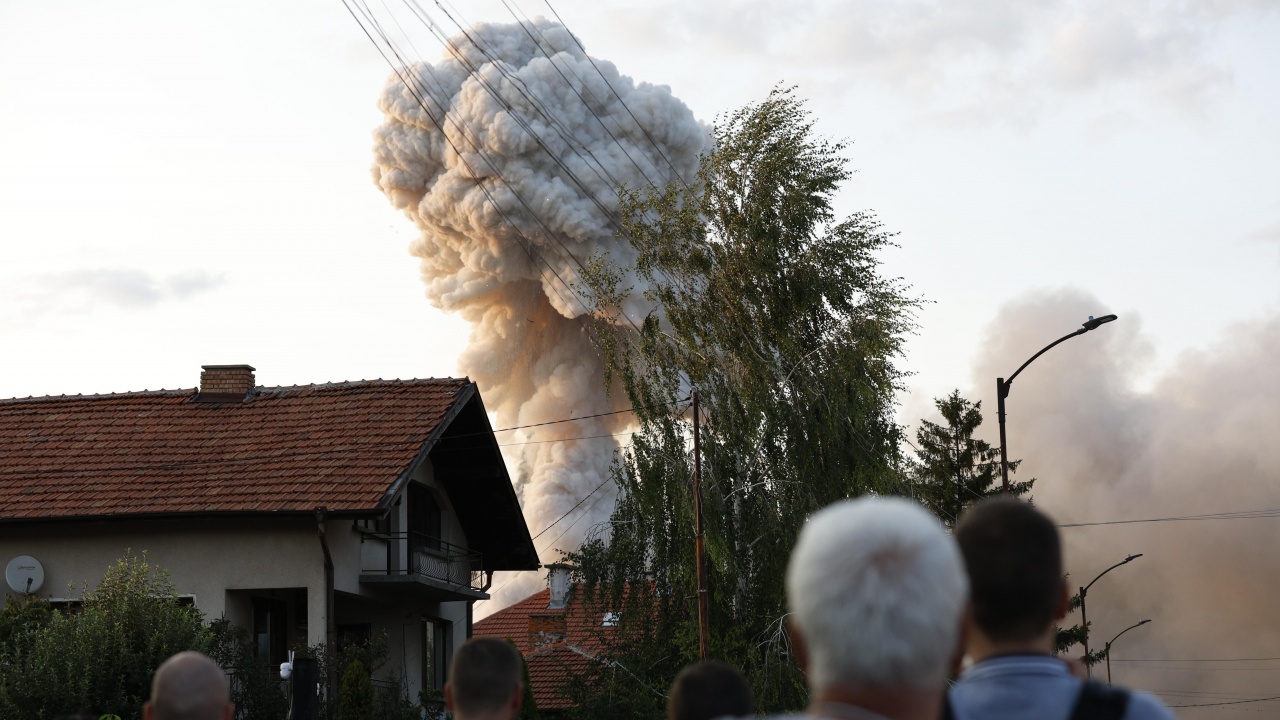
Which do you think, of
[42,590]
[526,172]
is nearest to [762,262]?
[42,590]

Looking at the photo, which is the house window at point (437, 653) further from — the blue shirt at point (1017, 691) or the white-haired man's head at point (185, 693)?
the blue shirt at point (1017, 691)

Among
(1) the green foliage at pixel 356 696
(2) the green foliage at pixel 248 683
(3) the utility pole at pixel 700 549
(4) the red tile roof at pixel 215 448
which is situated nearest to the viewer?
(2) the green foliage at pixel 248 683

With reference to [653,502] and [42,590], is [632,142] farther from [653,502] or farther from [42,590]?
[42,590]

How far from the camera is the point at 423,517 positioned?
30.5 metres

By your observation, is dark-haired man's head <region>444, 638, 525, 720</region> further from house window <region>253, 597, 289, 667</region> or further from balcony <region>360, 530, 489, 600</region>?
balcony <region>360, 530, 489, 600</region>

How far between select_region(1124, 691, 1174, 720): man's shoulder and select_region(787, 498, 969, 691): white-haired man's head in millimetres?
688

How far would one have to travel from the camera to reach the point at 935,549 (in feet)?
8.66

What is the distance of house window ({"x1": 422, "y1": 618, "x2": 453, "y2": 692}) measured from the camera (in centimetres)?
3177

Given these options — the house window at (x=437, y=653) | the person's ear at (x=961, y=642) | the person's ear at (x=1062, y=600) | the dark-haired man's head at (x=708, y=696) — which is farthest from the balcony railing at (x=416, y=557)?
the person's ear at (x=961, y=642)

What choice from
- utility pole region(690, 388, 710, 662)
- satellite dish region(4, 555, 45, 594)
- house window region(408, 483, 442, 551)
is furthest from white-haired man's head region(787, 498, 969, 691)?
house window region(408, 483, 442, 551)

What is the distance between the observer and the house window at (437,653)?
1251 inches

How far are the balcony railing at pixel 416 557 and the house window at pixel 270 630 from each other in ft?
5.55

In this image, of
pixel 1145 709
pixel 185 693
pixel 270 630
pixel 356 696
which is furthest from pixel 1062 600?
pixel 270 630

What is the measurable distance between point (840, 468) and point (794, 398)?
1899mm
